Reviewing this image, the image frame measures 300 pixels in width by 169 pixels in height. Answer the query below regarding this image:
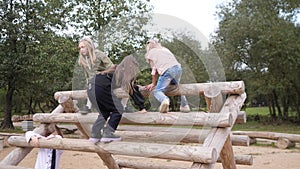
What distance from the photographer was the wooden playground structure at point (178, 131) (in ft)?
10.1

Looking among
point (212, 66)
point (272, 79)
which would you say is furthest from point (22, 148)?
point (272, 79)

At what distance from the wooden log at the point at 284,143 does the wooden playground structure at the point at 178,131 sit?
6.70 meters

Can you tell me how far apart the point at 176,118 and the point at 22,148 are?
77.9 inches

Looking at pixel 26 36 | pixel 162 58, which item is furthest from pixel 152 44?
pixel 26 36

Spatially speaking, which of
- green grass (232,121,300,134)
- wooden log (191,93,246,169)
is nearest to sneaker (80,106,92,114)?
wooden log (191,93,246,169)

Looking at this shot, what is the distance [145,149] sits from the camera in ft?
10.3

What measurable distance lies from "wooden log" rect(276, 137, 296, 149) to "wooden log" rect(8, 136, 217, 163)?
8.32 metres

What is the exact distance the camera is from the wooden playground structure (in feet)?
10.1

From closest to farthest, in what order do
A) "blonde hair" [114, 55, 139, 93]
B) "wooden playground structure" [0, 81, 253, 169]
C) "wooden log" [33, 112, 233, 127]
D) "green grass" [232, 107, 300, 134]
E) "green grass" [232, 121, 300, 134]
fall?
"wooden playground structure" [0, 81, 253, 169]
"wooden log" [33, 112, 233, 127]
"blonde hair" [114, 55, 139, 93]
"green grass" [232, 121, 300, 134]
"green grass" [232, 107, 300, 134]

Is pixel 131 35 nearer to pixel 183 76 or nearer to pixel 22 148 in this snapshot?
pixel 183 76

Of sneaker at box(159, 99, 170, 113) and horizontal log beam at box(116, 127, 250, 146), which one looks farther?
horizontal log beam at box(116, 127, 250, 146)

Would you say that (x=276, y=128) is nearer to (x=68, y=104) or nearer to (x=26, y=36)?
(x=26, y=36)

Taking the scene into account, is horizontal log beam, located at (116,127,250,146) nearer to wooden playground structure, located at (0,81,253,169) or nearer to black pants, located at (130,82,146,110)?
wooden playground structure, located at (0,81,253,169)

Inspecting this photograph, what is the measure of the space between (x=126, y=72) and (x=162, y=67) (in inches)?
14.9
